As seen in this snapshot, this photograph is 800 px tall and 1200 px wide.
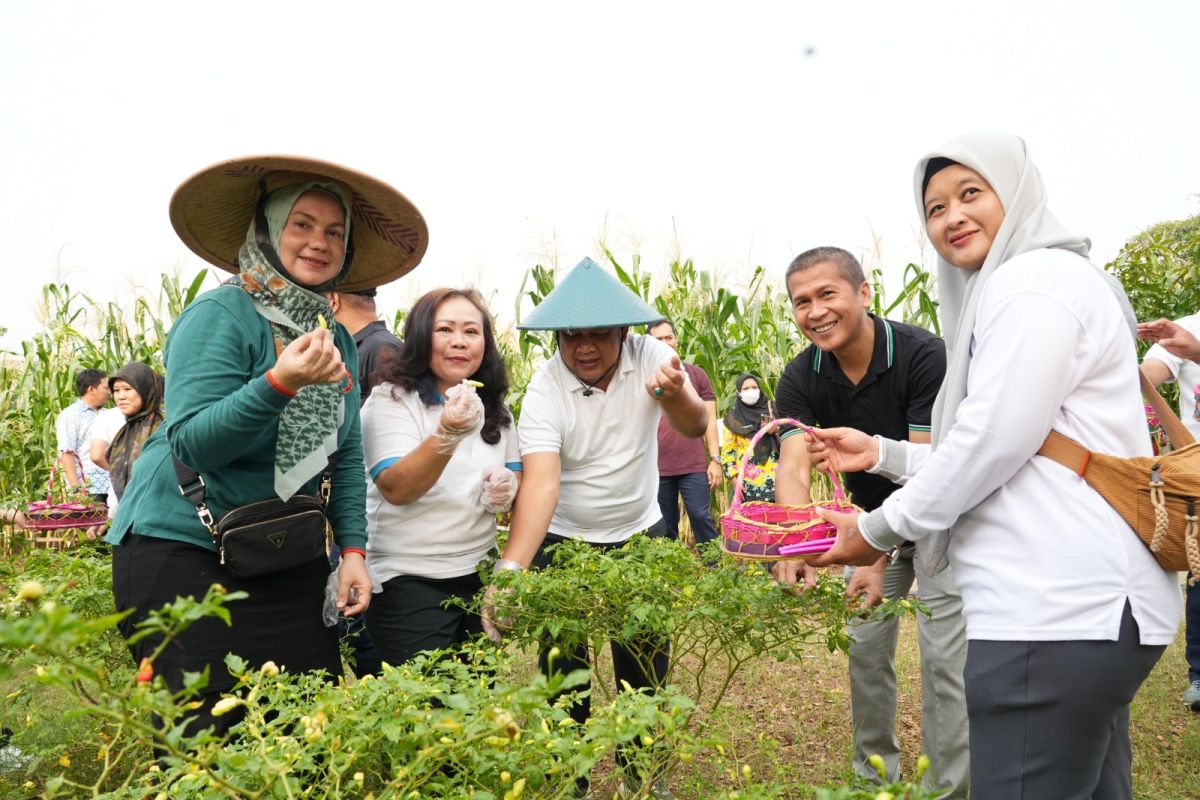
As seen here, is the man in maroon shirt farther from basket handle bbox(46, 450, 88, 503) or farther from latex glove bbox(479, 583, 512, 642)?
basket handle bbox(46, 450, 88, 503)

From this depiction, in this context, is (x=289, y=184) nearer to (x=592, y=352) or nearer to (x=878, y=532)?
(x=592, y=352)

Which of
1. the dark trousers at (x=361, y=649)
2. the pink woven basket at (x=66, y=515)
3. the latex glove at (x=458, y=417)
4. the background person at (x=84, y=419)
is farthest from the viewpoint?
the background person at (x=84, y=419)

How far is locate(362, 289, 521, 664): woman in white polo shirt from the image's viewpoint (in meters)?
2.71

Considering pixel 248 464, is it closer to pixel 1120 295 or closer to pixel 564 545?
pixel 564 545

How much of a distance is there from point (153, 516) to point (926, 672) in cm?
259

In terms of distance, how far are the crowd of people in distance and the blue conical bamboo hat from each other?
1 cm

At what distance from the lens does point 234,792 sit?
112 cm

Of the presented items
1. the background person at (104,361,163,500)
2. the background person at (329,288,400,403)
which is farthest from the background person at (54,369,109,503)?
the background person at (329,288,400,403)

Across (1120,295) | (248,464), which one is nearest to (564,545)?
(248,464)

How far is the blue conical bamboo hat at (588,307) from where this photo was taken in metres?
2.97

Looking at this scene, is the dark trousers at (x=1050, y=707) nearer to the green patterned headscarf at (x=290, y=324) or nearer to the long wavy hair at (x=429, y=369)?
the green patterned headscarf at (x=290, y=324)

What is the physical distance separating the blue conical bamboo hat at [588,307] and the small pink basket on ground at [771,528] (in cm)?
73

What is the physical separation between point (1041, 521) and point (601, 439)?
1716mm

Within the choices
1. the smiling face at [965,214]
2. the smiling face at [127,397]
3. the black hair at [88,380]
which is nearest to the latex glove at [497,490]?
the smiling face at [965,214]
